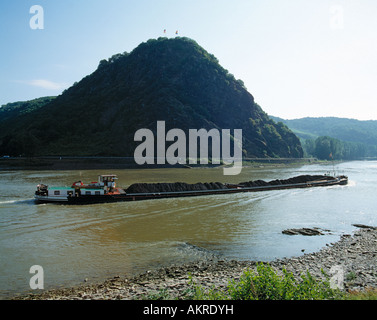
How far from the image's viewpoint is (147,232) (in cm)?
2567

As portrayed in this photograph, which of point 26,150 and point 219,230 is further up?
point 26,150

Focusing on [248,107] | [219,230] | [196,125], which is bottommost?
[219,230]

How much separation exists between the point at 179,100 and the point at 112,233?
5993 inches

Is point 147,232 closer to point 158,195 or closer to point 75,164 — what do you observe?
Result: point 158,195

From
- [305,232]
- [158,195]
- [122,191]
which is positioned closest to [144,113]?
[158,195]

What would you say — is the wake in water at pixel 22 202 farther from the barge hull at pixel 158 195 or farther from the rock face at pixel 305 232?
the rock face at pixel 305 232

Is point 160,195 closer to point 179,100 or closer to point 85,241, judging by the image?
point 85,241

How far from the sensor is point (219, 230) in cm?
2681

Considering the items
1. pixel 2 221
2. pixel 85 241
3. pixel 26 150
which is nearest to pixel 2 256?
pixel 85 241

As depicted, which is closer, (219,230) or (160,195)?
(219,230)

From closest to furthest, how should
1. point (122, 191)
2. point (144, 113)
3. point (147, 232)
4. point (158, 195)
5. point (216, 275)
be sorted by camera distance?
point (216, 275)
point (147, 232)
point (122, 191)
point (158, 195)
point (144, 113)

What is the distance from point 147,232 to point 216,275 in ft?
36.3

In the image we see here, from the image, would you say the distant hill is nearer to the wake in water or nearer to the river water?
the wake in water

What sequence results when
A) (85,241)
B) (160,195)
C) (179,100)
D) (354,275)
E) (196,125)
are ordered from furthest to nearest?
(179,100)
(196,125)
(160,195)
(85,241)
(354,275)
